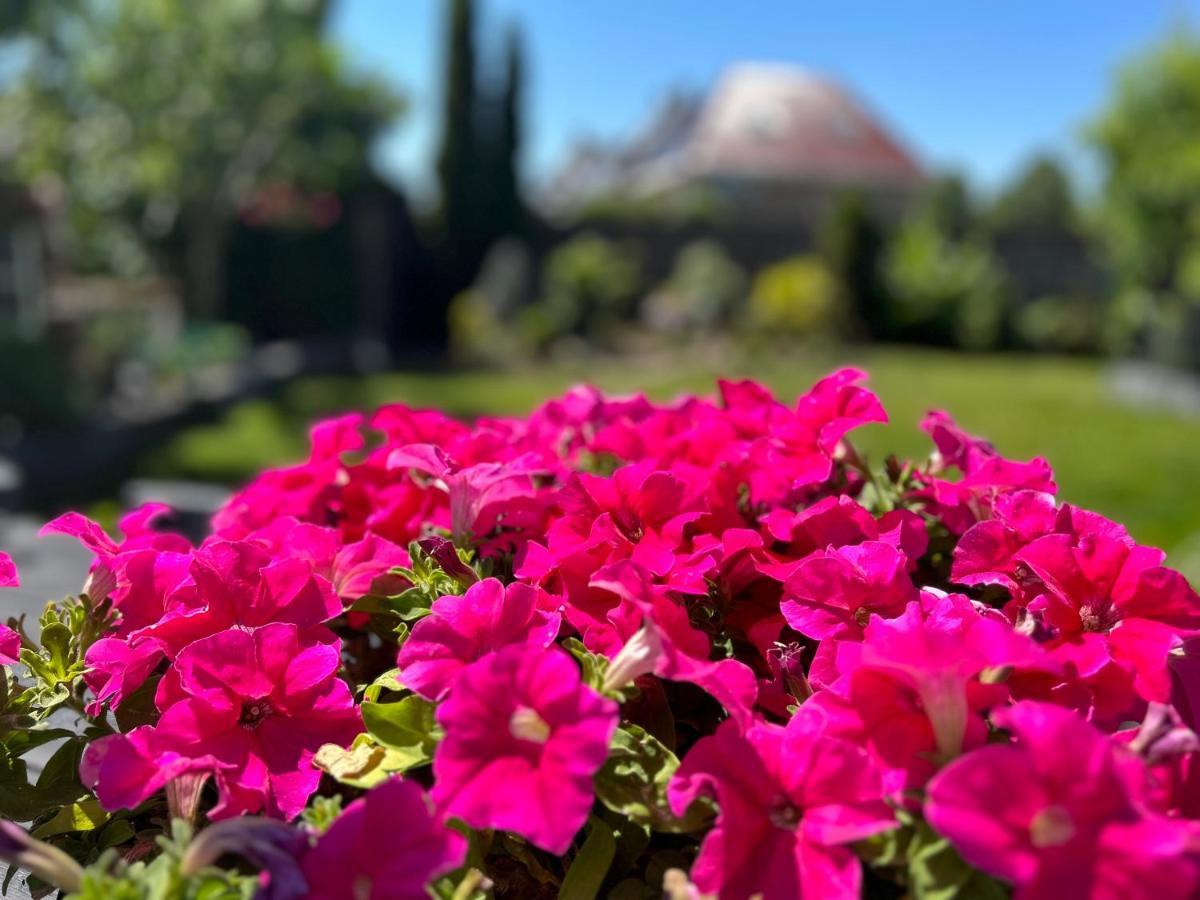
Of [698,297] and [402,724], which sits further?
[698,297]

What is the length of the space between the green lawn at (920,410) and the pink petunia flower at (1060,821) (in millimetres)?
3497

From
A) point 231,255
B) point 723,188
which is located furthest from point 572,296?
point 723,188

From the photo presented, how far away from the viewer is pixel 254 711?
764 mm

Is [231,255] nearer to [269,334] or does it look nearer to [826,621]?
[269,334]

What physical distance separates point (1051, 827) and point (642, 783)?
0.87ft

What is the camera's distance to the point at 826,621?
2.55 ft

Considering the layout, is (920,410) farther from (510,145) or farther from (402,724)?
(510,145)

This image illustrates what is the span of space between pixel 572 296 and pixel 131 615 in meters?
14.6

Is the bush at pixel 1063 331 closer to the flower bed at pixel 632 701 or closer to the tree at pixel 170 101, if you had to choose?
the tree at pixel 170 101

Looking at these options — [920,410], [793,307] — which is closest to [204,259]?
[793,307]

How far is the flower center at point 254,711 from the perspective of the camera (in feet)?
2.49

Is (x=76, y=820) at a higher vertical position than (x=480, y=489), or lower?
lower

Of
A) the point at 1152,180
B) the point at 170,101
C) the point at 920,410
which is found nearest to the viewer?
the point at 920,410

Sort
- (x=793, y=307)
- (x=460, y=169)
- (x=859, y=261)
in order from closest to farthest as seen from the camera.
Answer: (x=793, y=307) → (x=859, y=261) → (x=460, y=169)
